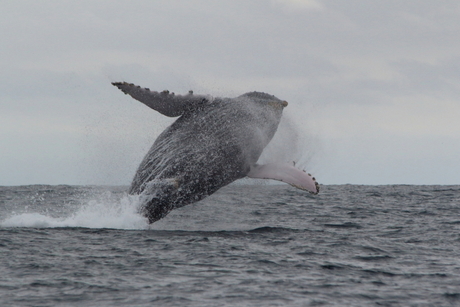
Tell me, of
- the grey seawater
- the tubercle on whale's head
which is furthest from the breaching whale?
the grey seawater

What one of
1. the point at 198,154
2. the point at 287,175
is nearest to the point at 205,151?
the point at 198,154

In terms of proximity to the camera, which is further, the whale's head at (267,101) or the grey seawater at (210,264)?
the whale's head at (267,101)

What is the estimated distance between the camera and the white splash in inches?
481

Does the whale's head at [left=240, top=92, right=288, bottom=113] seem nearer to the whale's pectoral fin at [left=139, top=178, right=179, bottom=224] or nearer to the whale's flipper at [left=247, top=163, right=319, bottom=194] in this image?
the whale's flipper at [left=247, top=163, right=319, bottom=194]

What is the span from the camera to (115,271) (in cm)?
948

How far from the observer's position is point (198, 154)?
11648 millimetres

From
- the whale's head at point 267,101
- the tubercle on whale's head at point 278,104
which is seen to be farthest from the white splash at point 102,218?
the tubercle on whale's head at point 278,104

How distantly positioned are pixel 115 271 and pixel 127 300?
1.61 m

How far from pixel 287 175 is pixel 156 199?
2537mm

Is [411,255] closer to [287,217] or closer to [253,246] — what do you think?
[253,246]

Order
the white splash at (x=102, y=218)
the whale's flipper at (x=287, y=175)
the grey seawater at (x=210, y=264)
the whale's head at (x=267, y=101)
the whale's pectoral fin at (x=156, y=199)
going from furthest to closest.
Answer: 1. the whale's head at (x=267, y=101)
2. the white splash at (x=102, y=218)
3. the whale's flipper at (x=287, y=175)
4. the whale's pectoral fin at (x=156, y=199)
5. the grey seawater at (x=210, y=264)

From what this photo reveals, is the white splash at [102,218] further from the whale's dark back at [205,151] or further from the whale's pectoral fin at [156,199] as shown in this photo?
the whale's dark back at [205,151]

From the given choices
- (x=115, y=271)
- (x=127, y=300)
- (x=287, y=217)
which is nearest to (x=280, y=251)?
(x=115, y=271)

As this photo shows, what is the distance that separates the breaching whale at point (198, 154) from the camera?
11.6 metres
